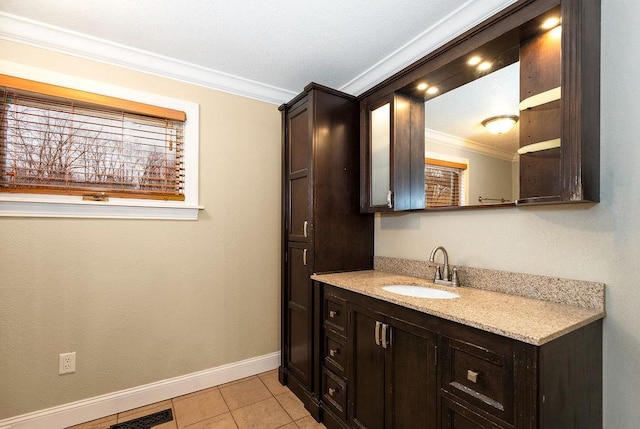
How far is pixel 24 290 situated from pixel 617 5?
333 cm

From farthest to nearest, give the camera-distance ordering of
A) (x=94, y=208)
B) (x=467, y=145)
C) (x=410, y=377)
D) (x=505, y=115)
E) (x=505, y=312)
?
1. (x=94, y=208)
2. (x=467, y=145)
3. (x=505, y=115)
4. (x=410, y=377)
5. (x=505, y=312)

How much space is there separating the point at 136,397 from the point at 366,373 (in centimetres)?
165

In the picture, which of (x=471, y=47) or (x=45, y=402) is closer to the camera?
(x=471, y=47)

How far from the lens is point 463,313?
3.75 feet

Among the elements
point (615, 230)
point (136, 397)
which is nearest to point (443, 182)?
point (615, 230)

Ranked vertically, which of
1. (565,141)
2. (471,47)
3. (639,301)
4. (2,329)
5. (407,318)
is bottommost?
(2,329)

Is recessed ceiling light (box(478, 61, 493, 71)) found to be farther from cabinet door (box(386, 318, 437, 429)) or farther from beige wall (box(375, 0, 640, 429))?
cabinet door (box(386, 318, 437, 429))

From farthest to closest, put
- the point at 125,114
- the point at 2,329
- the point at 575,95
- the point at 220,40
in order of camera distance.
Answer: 1. the point at 125,114
2. the point at 220,40
3. the point at 2,329
4. the point at 575,95

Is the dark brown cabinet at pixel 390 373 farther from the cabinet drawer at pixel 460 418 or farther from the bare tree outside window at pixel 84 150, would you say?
the bare tree outside window at pixel 84 150

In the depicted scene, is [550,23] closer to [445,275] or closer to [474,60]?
[474,60]

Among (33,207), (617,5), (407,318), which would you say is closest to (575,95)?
(617,5)

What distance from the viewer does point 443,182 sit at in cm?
183

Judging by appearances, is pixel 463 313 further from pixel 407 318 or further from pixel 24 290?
pixel 24 290

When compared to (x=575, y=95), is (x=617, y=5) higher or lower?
higher
